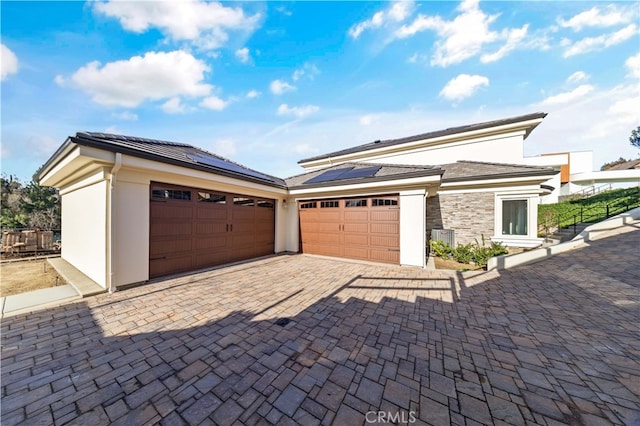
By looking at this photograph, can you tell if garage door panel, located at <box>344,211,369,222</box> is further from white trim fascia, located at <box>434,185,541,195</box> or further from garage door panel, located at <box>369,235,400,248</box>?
white trim fascia, located at <box>434,185,541,195</box>

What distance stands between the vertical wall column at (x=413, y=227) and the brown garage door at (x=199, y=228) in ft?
18.0

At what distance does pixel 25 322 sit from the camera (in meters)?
3.57

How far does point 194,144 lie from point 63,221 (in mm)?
5704

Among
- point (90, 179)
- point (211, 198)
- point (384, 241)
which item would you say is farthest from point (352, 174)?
point (90, 179)

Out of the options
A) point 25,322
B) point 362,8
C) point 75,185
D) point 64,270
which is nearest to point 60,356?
point 25,322

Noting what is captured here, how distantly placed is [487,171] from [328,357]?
424 inches

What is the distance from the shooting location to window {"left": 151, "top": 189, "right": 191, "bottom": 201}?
5812 mm

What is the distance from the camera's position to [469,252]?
28.2 feet

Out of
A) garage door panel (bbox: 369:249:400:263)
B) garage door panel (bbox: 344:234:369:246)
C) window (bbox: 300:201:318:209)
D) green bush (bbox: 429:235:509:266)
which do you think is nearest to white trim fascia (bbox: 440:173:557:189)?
green bush (bbox: 429:235:509:266)

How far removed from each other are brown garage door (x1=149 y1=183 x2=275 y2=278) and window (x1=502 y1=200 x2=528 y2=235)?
10.4 metres

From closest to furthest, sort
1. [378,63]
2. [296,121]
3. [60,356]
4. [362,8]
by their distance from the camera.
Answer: [60,356] < [362,8] < [378,63] < [296,121]

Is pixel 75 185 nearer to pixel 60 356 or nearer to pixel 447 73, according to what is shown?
pixel 60 356

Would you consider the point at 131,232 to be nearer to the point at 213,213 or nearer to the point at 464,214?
the point at 213,213

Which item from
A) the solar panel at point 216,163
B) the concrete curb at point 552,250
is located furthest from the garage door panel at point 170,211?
the concrete curb at point 552,250
